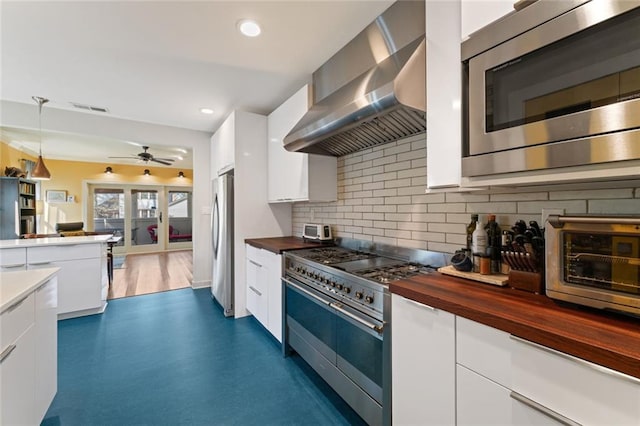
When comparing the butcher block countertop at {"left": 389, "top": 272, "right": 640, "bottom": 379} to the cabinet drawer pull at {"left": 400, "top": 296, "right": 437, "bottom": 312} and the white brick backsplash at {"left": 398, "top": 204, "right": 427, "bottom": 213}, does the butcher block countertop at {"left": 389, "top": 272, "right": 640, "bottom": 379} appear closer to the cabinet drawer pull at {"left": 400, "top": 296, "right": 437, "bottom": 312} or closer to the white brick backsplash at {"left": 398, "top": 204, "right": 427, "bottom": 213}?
the cabinet drawer pull at {"left": 400, "top": 296, "right": 437, "bottom": 312}

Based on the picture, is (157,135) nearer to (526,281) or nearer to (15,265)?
(15,265)

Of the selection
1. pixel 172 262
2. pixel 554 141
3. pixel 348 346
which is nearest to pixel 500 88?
pixel 554 141

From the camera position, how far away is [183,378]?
207 cm

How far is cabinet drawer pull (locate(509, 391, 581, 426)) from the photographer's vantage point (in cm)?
73

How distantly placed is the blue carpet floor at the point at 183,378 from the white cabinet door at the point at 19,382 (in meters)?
0.46

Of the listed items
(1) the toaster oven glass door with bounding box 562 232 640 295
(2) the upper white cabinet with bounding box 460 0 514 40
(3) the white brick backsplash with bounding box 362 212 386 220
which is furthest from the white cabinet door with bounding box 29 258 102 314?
(1) the toaster oven glass door with bounding box 562 232 640 295

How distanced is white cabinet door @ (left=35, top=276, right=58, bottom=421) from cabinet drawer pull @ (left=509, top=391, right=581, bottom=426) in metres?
2.24

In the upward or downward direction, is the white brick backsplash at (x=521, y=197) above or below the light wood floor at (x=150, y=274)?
above

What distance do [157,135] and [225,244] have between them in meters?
2.32

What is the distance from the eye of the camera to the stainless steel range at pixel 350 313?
4.52 ft

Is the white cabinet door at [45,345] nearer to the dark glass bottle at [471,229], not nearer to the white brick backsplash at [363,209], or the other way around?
the white brick backsplash at [363,209]

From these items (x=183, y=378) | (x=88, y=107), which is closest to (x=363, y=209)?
(x=183, y=378)

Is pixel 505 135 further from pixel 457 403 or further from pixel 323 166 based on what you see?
pixel 323 166

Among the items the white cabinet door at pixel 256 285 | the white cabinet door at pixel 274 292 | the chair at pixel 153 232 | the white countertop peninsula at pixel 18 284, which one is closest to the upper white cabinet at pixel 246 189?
the white cabinet door at pixel 256 285
